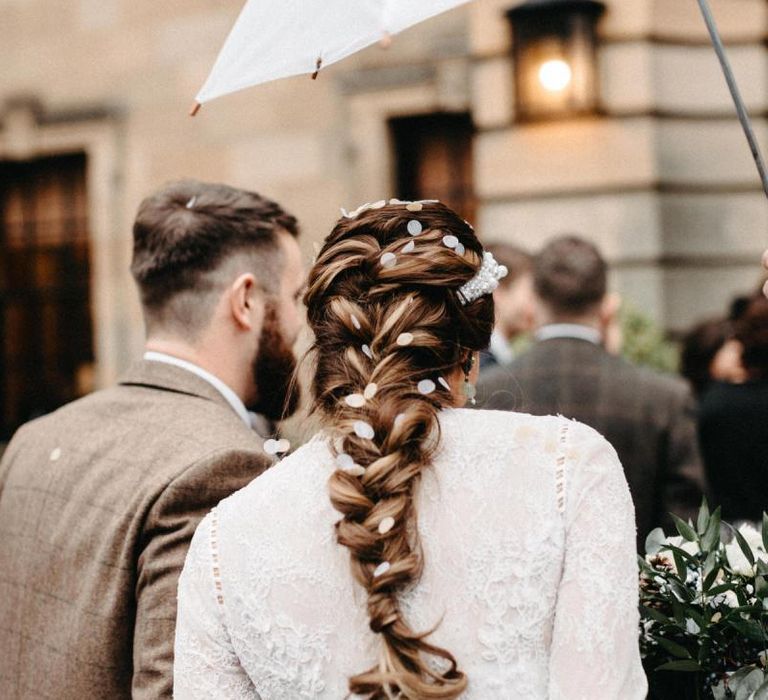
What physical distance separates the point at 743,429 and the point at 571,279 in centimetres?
90

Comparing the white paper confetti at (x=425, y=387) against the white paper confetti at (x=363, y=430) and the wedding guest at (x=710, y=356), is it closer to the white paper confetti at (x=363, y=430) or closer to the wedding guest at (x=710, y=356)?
the white paper confetti at (x=363, y=430)

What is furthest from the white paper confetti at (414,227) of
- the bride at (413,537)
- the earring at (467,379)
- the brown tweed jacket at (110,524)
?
the brown tweed jacket at (110,524)

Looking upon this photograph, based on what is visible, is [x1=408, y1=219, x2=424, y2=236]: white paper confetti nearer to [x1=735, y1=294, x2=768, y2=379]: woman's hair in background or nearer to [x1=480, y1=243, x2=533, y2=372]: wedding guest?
[x1=735, y1=294, x2=768, y2=379]: woman's hair in background

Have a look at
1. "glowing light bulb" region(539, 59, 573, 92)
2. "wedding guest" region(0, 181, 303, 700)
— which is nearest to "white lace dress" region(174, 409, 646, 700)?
"wedding guest" region(0, 181, 303, 700)

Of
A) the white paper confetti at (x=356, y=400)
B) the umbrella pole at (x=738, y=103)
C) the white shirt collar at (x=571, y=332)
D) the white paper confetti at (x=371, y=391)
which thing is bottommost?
the white shirt collar at (x=571, y=332)

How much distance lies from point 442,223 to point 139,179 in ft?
24.5

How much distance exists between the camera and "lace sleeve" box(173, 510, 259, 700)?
158 cm

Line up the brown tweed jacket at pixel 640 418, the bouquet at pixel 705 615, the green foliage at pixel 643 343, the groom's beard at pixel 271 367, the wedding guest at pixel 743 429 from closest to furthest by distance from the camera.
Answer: the bouquet at pixel 705 615, the groom's beard at pixel 271 367, the brown tweed jacket at pixel 640 418, the wedding guest at pixel 743 429, the green foliage at pixel 643 343

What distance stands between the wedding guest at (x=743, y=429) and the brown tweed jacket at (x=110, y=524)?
258 centimetres

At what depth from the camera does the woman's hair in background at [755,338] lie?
438cm

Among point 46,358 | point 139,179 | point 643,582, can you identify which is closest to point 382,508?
point 643,582

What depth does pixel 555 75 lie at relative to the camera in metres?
6.69

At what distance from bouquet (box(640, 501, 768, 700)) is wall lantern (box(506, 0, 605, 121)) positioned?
205 inches

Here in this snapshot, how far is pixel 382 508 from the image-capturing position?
1482 millimetres
